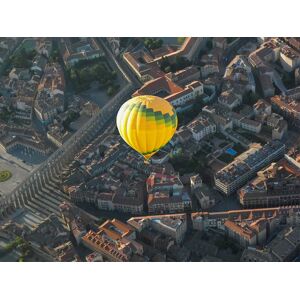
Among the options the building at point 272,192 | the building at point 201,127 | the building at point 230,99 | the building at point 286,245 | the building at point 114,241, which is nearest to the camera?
the building at point 286,245

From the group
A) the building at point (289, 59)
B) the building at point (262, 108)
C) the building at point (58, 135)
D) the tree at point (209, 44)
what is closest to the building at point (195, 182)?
the building at point (262, 108)

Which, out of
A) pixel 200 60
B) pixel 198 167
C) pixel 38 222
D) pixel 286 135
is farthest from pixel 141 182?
pixel 200 60

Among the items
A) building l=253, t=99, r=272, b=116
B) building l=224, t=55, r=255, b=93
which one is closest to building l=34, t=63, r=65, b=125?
building l=224, t=55, r=255, b=93

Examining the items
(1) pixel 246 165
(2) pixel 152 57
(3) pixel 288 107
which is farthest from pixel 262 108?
(2) pixel 152 57

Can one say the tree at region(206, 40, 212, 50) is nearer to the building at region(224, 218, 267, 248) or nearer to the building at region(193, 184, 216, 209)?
the building at region(193, 184, 216, 209)

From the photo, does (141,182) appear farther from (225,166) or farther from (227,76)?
(227,76)

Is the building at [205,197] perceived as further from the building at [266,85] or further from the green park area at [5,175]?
the green park area at [5,175]
